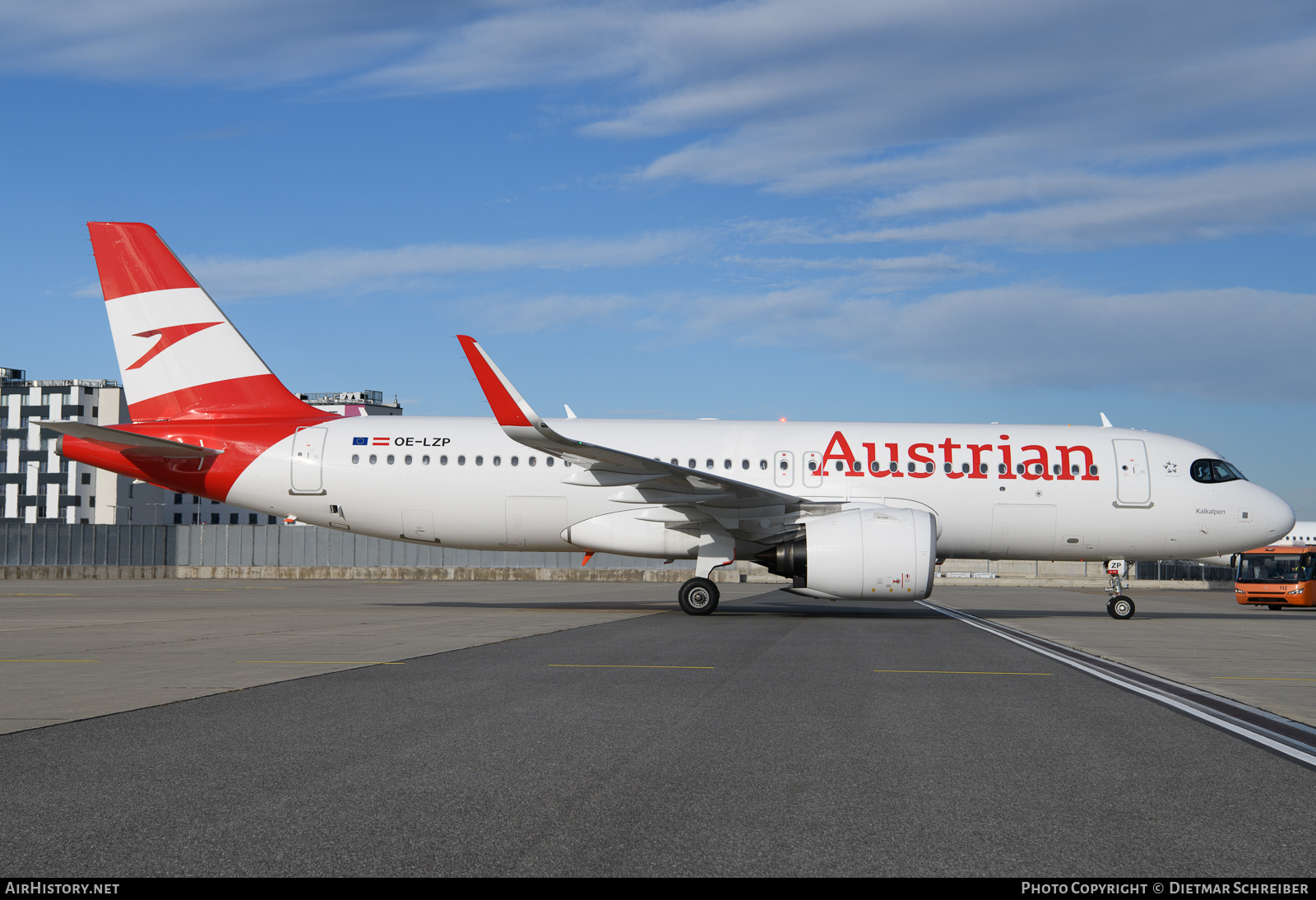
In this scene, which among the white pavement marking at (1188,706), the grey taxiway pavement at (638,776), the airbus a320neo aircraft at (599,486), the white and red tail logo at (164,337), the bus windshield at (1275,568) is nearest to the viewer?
the grey taxiway pavement at (638,776)

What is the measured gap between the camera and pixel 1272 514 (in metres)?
22.4

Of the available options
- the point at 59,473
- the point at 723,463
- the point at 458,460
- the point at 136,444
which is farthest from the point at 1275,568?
the point at 59,473

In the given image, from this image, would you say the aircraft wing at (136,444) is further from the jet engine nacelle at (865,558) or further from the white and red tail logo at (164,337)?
the jet engine nacelle at (865,558)

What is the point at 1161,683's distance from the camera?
10.5 m

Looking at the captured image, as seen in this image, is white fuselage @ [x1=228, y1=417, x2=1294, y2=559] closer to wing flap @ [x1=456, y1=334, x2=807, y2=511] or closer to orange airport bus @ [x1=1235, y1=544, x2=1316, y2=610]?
wing flap @ [x1=456, y1=334, x2=807, y2=511]

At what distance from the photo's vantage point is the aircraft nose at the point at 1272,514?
878 inches

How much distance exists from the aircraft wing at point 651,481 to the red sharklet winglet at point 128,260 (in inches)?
306

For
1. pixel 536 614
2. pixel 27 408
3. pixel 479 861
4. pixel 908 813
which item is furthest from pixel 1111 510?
pixel 27 408

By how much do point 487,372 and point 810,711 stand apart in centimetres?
1164

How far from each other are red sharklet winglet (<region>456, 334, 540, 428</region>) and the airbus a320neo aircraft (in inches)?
96.1

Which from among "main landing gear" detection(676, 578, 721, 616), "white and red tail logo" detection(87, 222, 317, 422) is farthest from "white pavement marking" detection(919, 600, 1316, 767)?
"white and red tail logo" detection(87, 222, 317, 422)

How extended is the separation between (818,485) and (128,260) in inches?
587

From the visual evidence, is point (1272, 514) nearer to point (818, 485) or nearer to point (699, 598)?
point (818, 485)

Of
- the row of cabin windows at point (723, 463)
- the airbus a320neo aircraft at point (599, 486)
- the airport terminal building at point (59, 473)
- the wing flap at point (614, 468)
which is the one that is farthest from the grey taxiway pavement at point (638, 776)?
the airport terminal building at point (59, 473)
